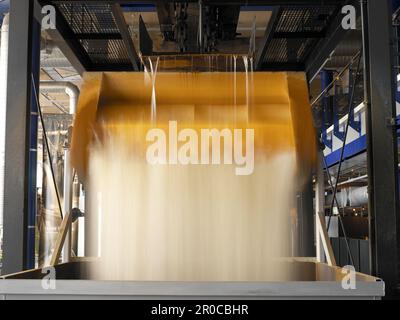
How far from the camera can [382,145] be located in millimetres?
2385

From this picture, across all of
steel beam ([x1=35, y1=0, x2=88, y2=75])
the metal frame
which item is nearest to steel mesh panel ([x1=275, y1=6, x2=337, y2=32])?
the metal frame

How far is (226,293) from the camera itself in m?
1.84

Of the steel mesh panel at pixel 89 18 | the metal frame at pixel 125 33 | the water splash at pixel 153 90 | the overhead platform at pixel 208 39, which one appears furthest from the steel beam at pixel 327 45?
the steel mesh panel at pixel 89 18

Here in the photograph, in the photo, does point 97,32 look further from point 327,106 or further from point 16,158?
point 327,106

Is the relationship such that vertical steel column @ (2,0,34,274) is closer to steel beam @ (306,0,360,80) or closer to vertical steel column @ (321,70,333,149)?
steel beam @ (306,0,360,80)

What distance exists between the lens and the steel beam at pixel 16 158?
95.7 inches

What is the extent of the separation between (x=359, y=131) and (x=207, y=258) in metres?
4.54

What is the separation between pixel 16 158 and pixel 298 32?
77.8 inches

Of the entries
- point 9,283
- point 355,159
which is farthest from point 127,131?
point 355,159

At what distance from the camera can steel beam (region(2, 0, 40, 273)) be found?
2.43 metres

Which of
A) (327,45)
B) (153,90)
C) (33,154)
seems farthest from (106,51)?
(327,45)

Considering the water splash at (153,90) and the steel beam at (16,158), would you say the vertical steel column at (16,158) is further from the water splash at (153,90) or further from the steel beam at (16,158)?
the water splash at (153,90)
